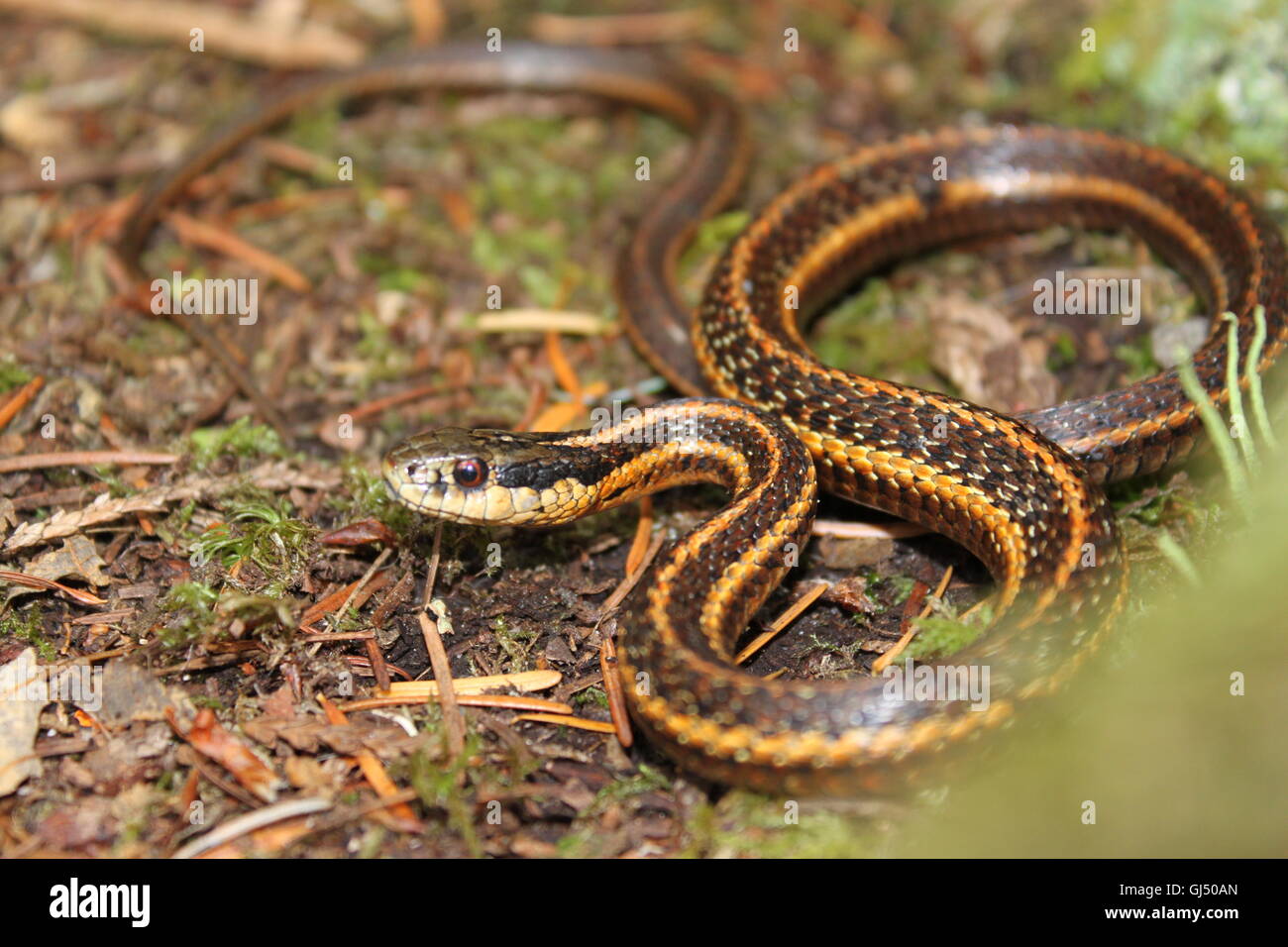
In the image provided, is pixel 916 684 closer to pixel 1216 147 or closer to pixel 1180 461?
pixel 1180 461

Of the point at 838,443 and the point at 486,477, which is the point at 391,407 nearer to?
the point at 486,477

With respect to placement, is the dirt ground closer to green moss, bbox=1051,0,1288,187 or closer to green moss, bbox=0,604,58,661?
green moss, bbox=0,604,58,661

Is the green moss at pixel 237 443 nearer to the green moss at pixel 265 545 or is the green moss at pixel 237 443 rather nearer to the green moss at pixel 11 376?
the green moss at pixel 265 545

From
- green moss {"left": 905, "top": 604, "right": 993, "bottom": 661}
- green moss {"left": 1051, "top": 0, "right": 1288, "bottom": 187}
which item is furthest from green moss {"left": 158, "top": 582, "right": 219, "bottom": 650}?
green moss {"left": 1051, "top": 0, "right": 1288, "bottom": 187}

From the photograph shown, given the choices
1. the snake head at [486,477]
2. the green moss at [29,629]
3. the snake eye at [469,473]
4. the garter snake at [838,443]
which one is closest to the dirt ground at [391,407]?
the green moss at [29,629]

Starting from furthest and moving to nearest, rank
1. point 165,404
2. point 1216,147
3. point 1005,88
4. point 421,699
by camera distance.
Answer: point 1005,88 → point 1216,147 → point 165,404 → point 421,699

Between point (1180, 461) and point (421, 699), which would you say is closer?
point (421, 699)
